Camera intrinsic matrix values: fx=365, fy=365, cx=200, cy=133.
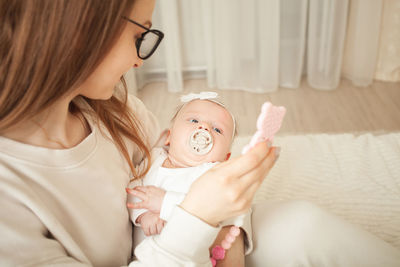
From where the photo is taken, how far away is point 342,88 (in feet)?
10.1

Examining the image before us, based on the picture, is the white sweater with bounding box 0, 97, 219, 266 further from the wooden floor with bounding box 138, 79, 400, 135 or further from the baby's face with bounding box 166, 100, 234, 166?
the wooden floor with bounding box 138, 79, 400, 135

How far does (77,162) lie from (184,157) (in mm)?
395

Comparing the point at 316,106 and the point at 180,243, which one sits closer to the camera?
the point at 180,243

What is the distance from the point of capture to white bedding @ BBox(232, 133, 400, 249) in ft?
4.41

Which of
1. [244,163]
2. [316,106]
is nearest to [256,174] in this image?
[244,163]

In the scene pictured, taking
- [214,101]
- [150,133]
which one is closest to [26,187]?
[150,133]

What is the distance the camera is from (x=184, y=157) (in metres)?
1.18

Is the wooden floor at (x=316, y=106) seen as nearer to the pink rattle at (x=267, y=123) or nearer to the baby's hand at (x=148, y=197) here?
the baby's hand at (x=148, y=197)

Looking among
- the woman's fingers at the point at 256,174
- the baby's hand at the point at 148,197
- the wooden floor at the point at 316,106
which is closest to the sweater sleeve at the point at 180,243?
the woman's fingers at the point at 256,174

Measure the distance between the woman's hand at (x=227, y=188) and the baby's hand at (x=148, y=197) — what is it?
224 mm

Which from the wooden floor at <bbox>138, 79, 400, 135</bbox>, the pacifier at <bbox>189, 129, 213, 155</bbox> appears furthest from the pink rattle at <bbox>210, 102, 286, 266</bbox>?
the wooden floor at <bbox>138, 79, 400, 135</bbox>

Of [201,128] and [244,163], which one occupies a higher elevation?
[244,163]

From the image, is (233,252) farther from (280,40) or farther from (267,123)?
(280,40)

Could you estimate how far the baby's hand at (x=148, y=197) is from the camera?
101cm
